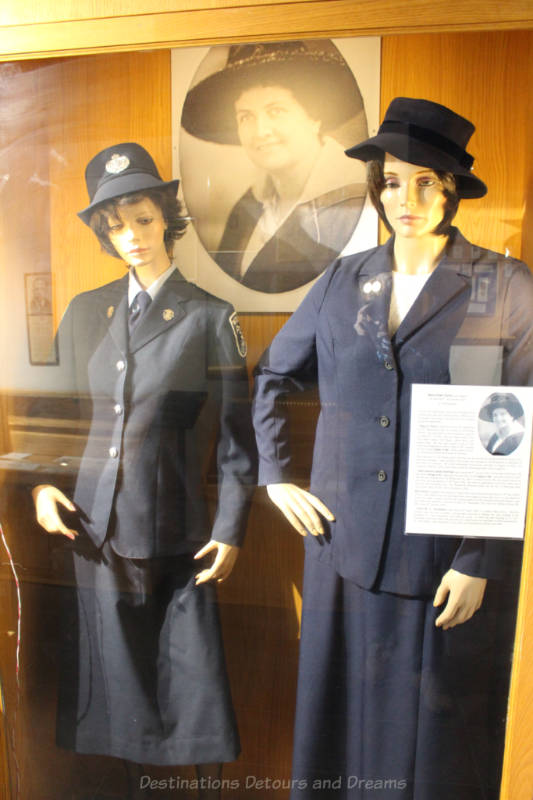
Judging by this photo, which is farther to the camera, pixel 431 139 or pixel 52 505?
pixel 52 505

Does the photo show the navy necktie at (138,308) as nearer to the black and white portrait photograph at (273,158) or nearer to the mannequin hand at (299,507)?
the black and white portrait photograph at (273,158)

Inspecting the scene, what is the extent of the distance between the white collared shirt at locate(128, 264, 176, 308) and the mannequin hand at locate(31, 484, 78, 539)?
18.0 inches

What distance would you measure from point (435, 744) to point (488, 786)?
0.15m

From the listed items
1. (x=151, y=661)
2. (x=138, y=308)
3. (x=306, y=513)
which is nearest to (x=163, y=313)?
(x=138, y=308)

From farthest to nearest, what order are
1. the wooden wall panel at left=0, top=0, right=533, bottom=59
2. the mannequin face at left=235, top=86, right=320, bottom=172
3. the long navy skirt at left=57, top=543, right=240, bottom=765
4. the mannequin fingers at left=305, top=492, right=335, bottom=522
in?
the long navy skirt at left=57, top=543, right=240, bottom=765 → the mannequin fingers at left=305, top=492, right=335, bottom=522 → the mannequin face at left=235, top=86, right=320, bottom=172 → the wooden wall panel at left=0, top=0, right=533, bottom=59

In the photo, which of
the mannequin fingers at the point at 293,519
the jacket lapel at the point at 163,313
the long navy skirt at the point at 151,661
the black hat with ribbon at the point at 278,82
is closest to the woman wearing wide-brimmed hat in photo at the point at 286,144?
the black hat with ribbon at the point at 278,82

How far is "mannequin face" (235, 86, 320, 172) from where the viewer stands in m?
1.06

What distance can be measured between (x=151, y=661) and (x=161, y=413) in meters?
0.58

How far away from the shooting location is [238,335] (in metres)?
1.17

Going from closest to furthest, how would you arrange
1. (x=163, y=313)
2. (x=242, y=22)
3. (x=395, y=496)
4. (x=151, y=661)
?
(x=242, y=22), (x=395, y=496), (x=163, y=313), (x=151, y=661)

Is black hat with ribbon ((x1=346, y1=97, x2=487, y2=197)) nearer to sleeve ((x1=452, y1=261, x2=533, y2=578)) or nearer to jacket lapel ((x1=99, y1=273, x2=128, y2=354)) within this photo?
sleeve ((x1=452, y1=261, x2=533, y2=578))

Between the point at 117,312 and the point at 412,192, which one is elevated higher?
the point at 412,192

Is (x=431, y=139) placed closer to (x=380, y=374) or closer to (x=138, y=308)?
(x=380, y=374)

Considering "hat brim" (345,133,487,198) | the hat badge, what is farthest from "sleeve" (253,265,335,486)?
the hat badge
